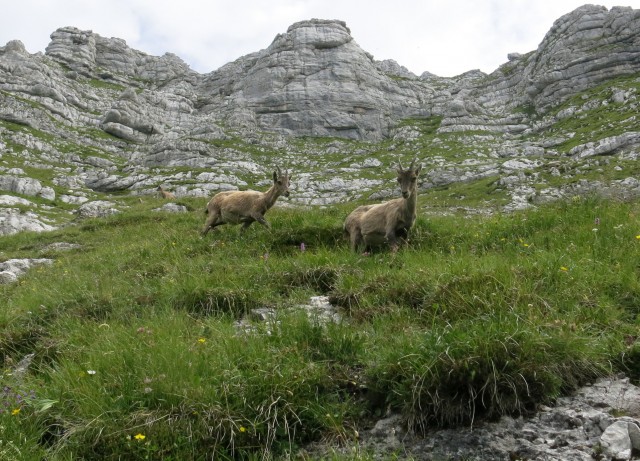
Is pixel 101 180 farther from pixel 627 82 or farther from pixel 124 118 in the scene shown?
pixel 627 82

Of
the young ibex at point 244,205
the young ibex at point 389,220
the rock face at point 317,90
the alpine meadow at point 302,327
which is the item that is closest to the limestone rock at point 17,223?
the alpine meadow at point 302,327

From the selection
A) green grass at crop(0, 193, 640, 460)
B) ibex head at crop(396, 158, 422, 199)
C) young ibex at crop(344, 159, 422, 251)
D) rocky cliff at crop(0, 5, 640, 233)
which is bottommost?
green grass at crop(0, 193, 640, 460)

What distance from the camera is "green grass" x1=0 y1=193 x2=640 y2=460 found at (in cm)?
419

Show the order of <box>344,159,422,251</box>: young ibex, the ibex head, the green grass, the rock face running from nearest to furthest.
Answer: the green grass < the ibex head < <box>344,159,422,251</box>: young ibex < the rock face

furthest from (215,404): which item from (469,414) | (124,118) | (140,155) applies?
(124,118)

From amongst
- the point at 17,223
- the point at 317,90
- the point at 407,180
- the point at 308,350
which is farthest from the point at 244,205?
the point at 317,90

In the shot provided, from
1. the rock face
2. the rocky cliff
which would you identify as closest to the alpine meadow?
the rocky cliff

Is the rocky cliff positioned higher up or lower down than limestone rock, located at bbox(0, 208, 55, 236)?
higher up

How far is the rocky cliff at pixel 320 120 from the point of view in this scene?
9838 centimetres

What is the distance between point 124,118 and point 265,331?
149483 millimetres

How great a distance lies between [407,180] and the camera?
11555 mm

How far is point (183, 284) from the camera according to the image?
7.93 metres

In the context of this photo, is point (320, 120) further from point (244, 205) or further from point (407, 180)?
point (407, 180)

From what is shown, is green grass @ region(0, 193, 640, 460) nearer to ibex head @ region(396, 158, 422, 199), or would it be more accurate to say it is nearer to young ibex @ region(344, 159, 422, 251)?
young ibex @ region(344, 159, 422, 251)
